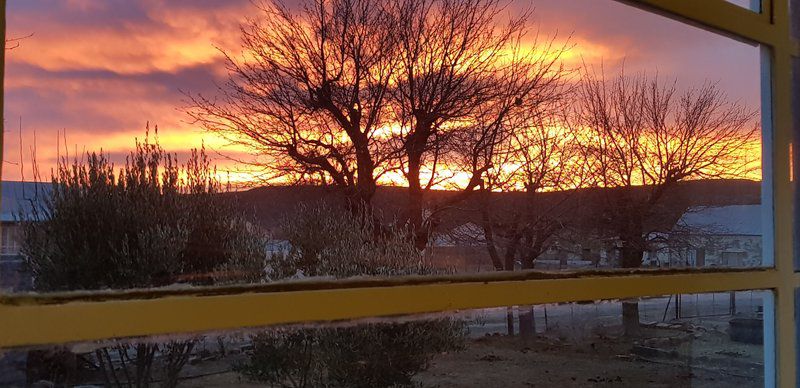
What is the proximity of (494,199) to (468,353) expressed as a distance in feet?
0.83

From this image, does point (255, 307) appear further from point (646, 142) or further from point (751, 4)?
point (751, 4)

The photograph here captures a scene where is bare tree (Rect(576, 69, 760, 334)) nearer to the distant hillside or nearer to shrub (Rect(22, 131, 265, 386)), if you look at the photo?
the distant hillside

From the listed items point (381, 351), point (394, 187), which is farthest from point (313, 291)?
point (394, 187)

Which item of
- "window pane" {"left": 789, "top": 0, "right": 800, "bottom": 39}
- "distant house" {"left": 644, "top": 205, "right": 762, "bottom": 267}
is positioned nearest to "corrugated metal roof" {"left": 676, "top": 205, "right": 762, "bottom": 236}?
"distant house" {"left": 644, "top": 205, "right": 762, "bottom": 267}

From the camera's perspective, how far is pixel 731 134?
4.72ft

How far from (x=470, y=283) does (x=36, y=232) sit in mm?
504

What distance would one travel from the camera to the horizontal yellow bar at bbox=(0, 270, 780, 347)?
579 millimetres

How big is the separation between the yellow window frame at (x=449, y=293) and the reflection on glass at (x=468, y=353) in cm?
3

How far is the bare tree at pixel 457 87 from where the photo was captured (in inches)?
40.1

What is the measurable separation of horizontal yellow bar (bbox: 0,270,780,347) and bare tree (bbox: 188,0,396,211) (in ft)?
0.65

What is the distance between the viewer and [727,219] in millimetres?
1402

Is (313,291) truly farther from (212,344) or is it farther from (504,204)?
(504,204)

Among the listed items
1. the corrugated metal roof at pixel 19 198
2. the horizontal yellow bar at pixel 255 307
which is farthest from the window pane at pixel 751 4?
the corrugated metal roof at pixel 19 198

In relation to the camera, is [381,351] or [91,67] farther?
[381,351]
